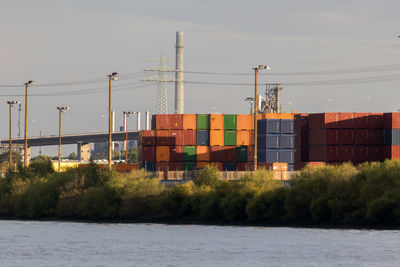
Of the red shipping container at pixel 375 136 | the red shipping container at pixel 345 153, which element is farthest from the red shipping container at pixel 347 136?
the red shipping container at pixel 375 136

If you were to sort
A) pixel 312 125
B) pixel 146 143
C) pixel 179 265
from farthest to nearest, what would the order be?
1. pixel 146 143
2. pixel 312 125
3. pixel 179 265

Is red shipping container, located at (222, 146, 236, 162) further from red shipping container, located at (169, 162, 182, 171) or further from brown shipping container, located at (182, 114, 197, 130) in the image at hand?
red shipping container, located at (169, 162, 182, 171)

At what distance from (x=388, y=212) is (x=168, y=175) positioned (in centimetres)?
3360

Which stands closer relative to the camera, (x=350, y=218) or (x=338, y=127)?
(x=350, y=218)

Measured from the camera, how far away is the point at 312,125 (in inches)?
3969

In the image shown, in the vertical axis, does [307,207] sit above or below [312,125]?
below

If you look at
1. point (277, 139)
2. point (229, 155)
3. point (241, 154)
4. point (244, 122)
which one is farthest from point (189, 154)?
point (277, 139)

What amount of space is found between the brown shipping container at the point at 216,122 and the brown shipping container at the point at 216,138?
52cm

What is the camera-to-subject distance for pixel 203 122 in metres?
111

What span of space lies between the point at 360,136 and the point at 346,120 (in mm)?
Answer: 2278

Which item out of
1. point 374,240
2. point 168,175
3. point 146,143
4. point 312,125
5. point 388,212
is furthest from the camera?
point 146,143

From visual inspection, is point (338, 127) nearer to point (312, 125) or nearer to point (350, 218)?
point (312, 125)

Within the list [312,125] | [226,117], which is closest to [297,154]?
[312,125]

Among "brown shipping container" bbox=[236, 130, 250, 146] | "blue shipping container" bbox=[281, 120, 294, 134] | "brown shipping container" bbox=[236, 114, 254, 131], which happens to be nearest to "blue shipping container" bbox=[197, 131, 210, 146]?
"brown shipping container" bbox=[236, 130, 250, 146]
